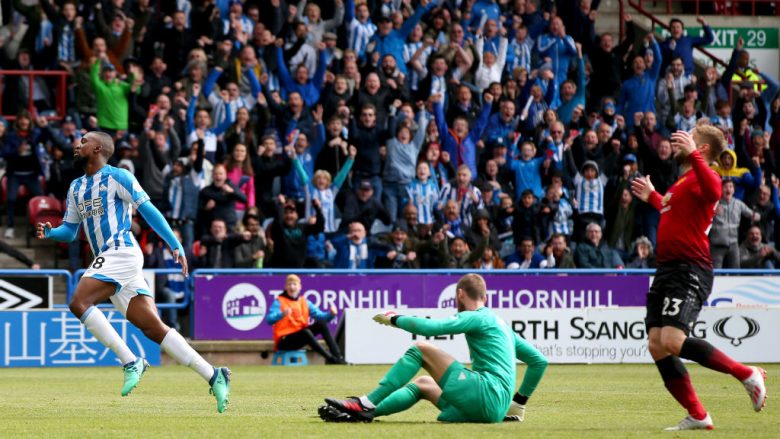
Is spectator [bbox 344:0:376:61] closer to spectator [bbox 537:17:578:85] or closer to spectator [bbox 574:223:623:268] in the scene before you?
spectator [bbox 537:17:578:85]

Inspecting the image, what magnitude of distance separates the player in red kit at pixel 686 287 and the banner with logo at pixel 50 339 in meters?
11.0

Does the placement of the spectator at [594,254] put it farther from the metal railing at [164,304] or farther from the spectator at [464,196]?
the metal railing at [164,304]

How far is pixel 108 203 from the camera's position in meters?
10.8

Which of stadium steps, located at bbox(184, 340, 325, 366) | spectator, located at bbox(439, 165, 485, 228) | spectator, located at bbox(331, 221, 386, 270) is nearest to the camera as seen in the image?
stadium steps, located at bbox(184, 340, 325, 366)

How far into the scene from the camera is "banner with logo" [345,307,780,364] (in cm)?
1939

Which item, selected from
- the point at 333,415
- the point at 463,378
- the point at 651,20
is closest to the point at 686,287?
the point at 463,378

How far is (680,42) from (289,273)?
9.33 meters

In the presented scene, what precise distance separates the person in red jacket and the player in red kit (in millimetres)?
10074

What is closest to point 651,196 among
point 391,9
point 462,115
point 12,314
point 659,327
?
point 659,327

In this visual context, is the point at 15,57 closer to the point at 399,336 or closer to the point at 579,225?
Result: the point at 399,336

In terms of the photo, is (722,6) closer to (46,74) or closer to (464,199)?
(464,199)

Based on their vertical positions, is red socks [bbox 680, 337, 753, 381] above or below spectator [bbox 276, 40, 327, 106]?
below

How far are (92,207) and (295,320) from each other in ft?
27.4

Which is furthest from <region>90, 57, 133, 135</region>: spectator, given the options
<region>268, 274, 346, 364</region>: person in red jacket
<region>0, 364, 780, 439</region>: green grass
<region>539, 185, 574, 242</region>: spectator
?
<region>539, 185, 574, 242</region>: spectator
